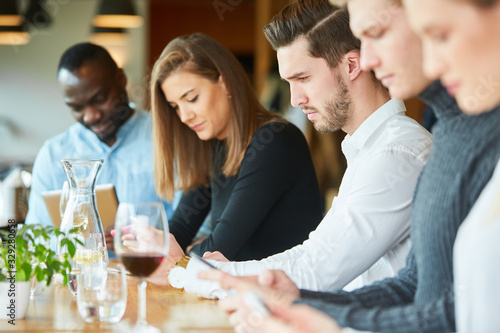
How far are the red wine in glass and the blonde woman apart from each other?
810 mm

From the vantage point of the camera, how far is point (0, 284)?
1.34 meters

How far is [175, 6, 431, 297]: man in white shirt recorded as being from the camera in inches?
59.4

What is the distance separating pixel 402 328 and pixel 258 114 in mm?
1413

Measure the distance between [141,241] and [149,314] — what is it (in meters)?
0.24

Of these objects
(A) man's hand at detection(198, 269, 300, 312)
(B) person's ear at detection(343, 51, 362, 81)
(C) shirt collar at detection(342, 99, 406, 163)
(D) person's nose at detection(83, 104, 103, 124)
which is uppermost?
(B) person's ear at detection(343, 51, 362, 81)

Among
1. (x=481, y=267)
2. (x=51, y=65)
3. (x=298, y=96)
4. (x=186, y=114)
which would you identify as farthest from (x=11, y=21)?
(x=481, y=267)

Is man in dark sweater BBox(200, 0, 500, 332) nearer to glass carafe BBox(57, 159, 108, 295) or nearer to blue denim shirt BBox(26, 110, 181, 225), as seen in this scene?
glass carafe BBox(57, 159, 108, 295)

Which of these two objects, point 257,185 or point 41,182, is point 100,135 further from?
point 257,185

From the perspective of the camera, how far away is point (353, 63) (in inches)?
72.9

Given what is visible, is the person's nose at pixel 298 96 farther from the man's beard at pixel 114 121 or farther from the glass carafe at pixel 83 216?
the man's beard at pixel 114 121

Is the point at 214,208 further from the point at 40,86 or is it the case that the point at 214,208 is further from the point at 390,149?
the point at 40,86

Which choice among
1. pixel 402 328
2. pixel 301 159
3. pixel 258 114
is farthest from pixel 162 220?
pixel 258 114

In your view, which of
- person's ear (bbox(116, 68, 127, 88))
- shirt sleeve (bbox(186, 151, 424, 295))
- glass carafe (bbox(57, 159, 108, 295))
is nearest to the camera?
shirt sleeve (bbox(186, 151, 424, 295))

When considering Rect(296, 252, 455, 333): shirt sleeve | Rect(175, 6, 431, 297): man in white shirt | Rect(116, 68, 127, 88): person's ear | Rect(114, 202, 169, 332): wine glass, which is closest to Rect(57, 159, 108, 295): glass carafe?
Rect(175, 6, 431, 297): man in white shirt
